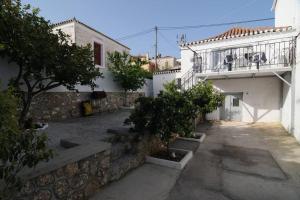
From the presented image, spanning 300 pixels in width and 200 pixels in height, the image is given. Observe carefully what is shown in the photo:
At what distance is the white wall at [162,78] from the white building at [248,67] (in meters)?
2.39

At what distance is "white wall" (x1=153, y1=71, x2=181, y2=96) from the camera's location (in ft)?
55.1

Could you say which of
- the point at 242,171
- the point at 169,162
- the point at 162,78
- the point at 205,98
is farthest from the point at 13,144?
the point at 162,78

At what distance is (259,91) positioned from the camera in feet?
42.1

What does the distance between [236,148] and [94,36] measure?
9223 millimetres

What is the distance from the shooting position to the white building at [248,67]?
11062 millimetres

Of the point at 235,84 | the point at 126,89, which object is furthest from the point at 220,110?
the point at 126,89

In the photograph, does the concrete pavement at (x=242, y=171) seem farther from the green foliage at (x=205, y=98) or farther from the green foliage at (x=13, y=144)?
the green foliage at (x=13, y=144)

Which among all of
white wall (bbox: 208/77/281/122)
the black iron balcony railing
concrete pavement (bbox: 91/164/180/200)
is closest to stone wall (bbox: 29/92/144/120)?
concrete pavement (bbox: 91/164/180/200)

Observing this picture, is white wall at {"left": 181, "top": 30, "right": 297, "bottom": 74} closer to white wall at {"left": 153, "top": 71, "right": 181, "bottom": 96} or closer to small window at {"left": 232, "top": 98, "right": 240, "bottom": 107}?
white wall at {"left": 153, "top": 71, "right": 181, "bottom": 96}

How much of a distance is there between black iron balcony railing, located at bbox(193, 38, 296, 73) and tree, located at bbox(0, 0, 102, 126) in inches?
320

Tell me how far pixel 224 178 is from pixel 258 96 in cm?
996

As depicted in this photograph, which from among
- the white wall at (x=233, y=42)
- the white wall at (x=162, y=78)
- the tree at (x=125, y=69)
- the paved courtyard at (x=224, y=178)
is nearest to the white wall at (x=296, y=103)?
the paved courtyard at (x=224, y=178)

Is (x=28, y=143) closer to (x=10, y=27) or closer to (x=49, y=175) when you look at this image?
(x=49, y=175)

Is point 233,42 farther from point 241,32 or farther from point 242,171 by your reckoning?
point 242,171
